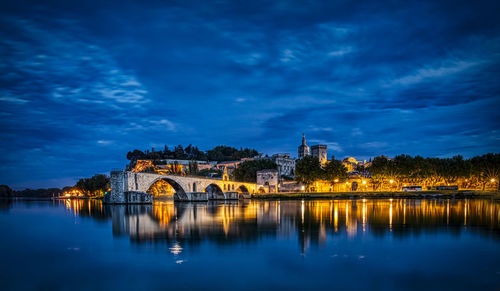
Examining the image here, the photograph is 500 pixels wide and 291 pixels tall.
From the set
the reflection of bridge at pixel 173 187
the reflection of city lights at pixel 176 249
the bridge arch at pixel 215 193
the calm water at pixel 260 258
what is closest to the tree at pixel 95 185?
the reflection of bridge at pixel 173 187

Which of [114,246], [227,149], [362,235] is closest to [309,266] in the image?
[362,235]

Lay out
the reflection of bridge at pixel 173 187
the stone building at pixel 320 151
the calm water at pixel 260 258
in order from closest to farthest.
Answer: the calm water at pixel 260 258
the reflection of bridge at pixel 173 187
the stone building at pixel 320 151

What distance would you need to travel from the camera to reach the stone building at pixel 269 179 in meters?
105

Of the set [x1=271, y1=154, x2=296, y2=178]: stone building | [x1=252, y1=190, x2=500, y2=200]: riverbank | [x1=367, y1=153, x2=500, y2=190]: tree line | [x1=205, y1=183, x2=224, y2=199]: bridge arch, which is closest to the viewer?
[x1=252, y1=190, x2=500, y2=200]: riverbank

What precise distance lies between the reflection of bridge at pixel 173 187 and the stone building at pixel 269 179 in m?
2.23

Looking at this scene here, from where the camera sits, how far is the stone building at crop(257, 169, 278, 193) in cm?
10525

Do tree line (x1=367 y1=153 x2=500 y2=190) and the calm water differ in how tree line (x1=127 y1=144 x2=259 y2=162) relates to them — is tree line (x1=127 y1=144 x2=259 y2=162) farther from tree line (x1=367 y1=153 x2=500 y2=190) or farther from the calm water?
the calm water

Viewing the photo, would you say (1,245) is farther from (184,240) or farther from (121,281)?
(121,281)

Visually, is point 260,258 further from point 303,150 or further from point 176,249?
point 303,150

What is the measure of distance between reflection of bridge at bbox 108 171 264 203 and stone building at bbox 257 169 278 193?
223 centimetres

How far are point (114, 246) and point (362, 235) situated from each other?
13.8m

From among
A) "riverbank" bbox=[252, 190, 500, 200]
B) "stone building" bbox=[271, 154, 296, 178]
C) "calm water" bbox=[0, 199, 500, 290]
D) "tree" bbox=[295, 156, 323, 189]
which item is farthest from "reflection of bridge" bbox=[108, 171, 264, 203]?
"stone building" bbox=[271, 154, 296, 178]

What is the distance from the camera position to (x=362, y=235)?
20672 mm

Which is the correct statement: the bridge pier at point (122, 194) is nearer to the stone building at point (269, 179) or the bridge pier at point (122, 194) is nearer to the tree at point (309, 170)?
the tree at point (309, 170)
